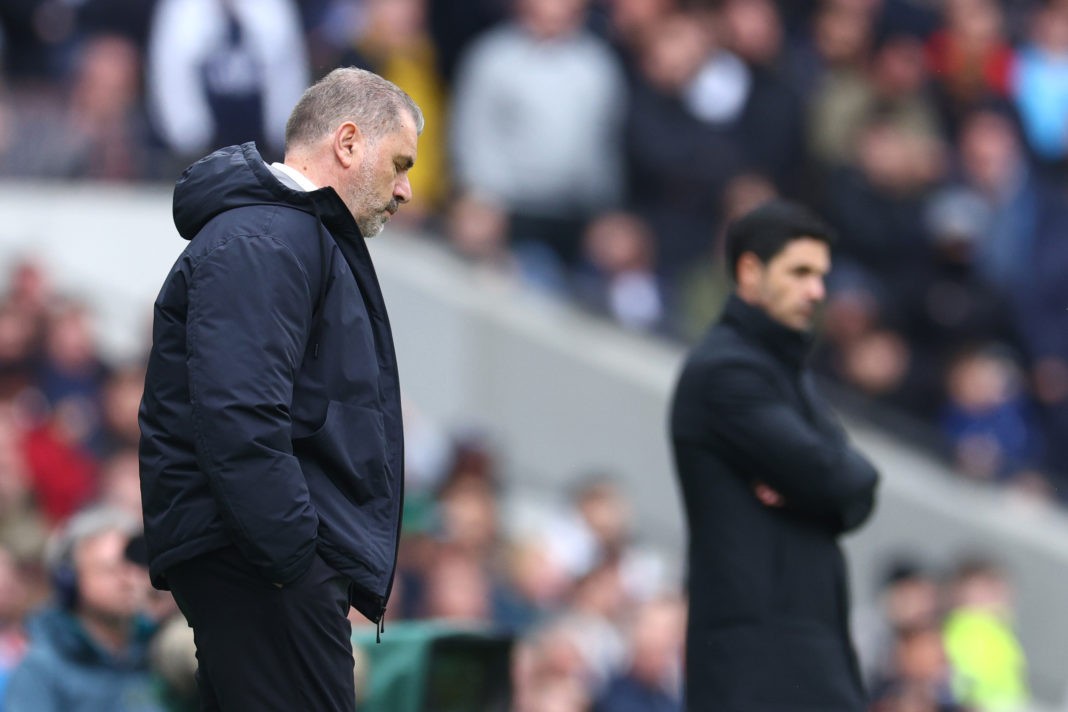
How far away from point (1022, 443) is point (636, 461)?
232cm

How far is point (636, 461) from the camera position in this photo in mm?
12453

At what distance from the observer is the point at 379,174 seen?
4.61 metres

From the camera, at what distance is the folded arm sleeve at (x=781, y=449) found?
5.56 metres

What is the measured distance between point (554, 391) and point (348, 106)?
8045mm

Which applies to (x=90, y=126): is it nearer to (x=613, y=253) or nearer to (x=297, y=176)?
(x=613, y=253)

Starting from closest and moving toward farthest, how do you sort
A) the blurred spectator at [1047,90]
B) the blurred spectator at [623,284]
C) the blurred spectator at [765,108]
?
the blurred spectator at [623,284], the blurred spectator at [765,108], the blurred spectator at [1047,90]

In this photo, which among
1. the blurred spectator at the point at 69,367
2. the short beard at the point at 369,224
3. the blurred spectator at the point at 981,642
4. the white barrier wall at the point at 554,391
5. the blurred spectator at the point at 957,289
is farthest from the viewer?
the blurred spectator at the point at 957,289

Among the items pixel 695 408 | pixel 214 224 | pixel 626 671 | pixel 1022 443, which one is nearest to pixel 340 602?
pixel 214 224

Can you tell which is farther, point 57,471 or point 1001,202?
point 1001,202

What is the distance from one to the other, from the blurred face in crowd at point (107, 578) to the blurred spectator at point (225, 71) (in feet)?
17.5

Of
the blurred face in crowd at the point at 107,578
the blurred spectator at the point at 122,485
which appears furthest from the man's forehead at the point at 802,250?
the blurred spectator at the point at 122,485

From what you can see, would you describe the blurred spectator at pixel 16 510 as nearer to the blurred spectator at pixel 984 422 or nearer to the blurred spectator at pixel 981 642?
the blurred spectator at pixel 981 642

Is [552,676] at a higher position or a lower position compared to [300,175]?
lower

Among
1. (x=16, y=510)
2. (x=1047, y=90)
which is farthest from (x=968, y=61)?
(x=16, y=510)
